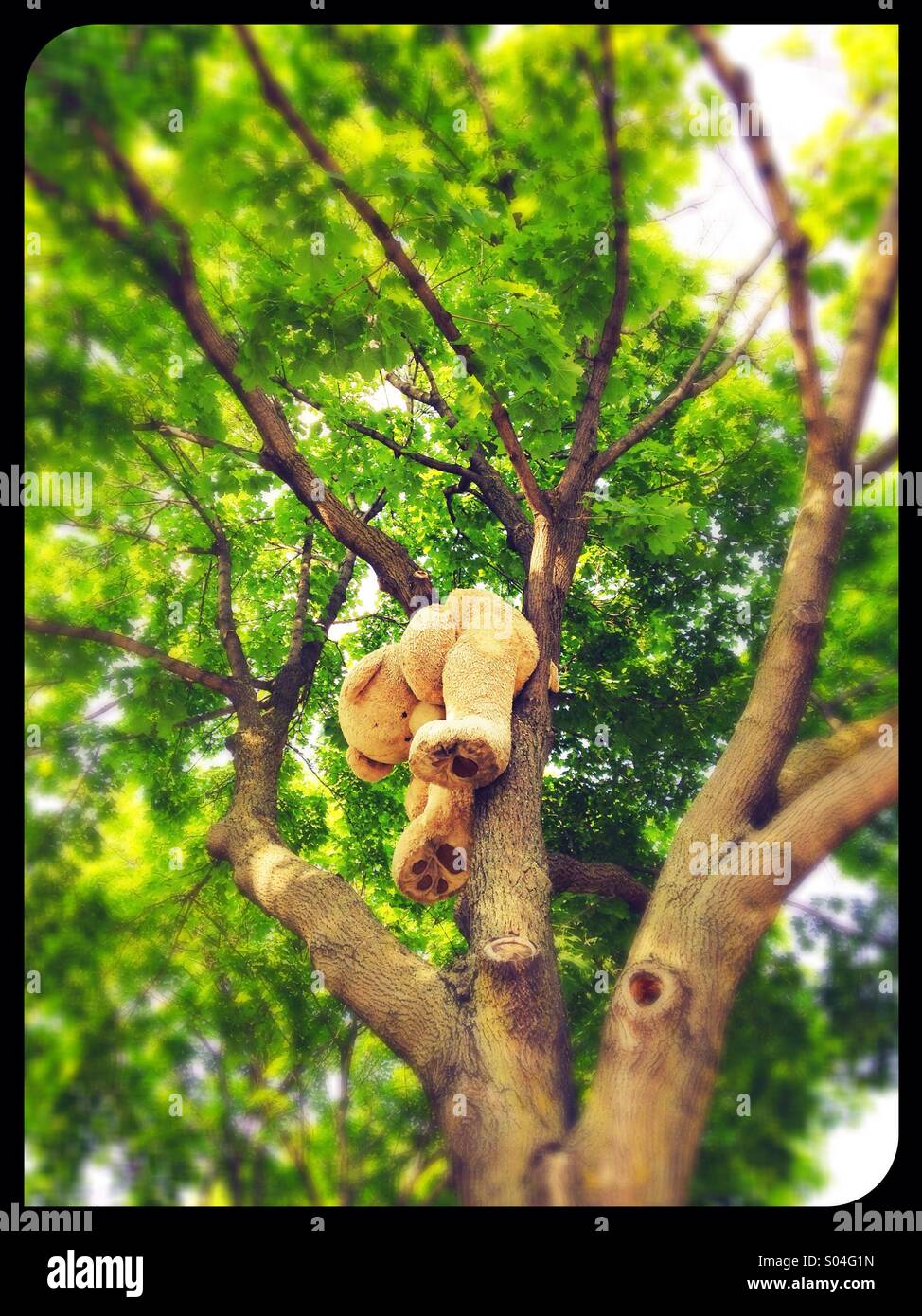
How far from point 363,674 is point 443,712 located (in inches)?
22.4

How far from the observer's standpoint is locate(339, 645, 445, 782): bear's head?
5758 mm

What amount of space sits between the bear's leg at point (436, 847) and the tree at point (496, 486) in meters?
0.19

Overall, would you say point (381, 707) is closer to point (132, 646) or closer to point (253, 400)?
point (132, 646)

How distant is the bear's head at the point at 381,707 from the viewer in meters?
5.76

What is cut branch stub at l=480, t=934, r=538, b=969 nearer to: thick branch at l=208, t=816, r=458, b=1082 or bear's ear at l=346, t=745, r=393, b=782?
thick branch at l=208, t=816, r=458, b=1082

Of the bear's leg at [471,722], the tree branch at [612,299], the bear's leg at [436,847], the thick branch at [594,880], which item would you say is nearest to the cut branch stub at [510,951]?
the bear's leg at [436,847]

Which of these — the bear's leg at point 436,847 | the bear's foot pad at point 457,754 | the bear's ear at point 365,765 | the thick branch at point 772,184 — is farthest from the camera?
the bear's ear at point 365,765

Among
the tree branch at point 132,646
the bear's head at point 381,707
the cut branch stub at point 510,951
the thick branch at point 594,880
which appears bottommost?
the cut branch stub at point 510,951

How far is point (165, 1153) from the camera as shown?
18.2 ft

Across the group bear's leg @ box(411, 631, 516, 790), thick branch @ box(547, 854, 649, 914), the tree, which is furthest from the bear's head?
thick branch @ box(547, 854, 649, 914)

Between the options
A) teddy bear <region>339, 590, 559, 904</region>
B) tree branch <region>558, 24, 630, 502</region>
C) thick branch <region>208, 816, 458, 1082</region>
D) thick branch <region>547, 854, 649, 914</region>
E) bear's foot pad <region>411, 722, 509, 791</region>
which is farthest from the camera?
thick branch <region>547, 854, 649, 914</region>

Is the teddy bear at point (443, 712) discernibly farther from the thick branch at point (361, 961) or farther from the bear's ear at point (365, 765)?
the thick branch at point (361, 961)

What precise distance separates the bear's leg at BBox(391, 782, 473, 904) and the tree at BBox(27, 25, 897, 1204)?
0.19 meters

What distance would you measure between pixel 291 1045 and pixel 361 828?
8.21 ft
